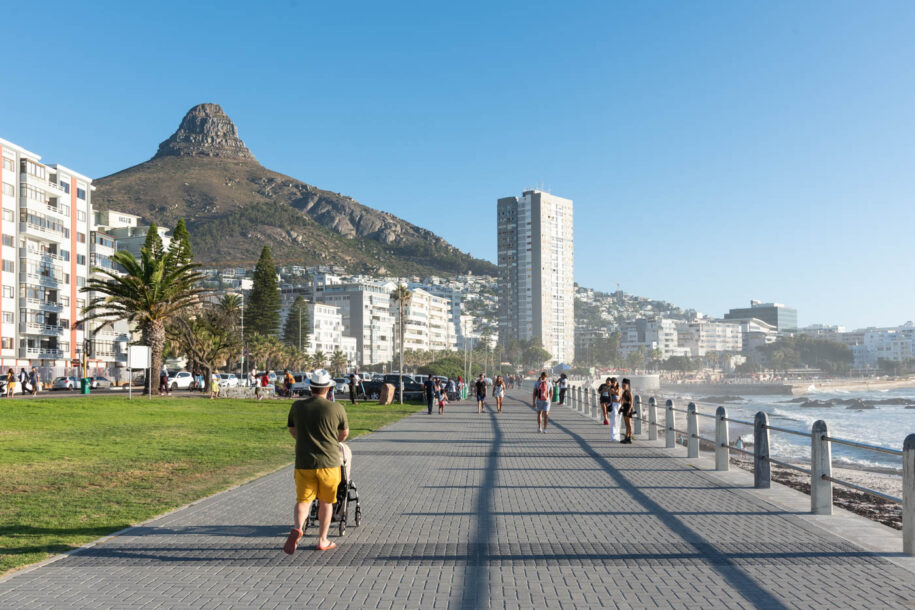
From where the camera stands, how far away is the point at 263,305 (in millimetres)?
90875

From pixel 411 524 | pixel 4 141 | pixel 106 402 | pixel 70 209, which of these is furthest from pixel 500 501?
pixel 70 209

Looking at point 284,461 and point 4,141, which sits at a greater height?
point 4,141

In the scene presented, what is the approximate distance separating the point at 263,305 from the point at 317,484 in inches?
3403

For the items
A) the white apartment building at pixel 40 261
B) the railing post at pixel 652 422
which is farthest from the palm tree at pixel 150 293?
the white apartment building at pixel 40 261

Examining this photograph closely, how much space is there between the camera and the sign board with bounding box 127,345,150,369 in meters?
36.9

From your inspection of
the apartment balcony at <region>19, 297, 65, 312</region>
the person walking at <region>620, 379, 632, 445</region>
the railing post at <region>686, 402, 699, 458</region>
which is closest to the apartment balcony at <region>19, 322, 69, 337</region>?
the apartment balcony at <region>19, 297, 65, 312</region>

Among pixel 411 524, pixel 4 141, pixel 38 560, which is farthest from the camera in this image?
pixel 4 141

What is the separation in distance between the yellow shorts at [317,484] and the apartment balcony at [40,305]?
240ft

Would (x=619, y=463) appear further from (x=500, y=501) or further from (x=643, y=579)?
(x=643, y=579)

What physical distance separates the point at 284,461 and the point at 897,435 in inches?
2073

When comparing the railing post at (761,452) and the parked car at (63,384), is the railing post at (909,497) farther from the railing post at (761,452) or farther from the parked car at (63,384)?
the parked car at (63,384)

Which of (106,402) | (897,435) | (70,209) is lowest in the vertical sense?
(897,435)

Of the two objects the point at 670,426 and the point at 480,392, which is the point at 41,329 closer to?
the point at 480,392

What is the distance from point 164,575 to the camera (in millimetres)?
6082
